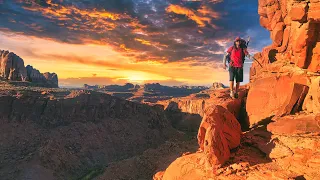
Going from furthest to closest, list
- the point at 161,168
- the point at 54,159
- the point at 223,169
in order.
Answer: the point at 54,159, the point at 161,168, the point at 223,169

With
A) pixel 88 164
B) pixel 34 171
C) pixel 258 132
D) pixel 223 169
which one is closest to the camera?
pixel 223 169

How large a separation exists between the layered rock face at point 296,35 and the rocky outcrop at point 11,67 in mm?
114111

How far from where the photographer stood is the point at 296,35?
840 inches

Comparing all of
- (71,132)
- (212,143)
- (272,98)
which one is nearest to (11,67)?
(71,132)

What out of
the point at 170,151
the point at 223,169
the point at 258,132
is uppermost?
the point at 258,132

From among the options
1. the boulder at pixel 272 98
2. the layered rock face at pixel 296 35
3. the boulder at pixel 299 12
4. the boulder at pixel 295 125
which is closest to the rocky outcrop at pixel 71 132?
the boulder at pixel 272 98

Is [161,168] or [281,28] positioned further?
[161,168]

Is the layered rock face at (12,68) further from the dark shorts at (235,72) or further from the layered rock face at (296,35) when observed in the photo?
the layered rock face at (296,35)

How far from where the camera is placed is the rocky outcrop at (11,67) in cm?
11894

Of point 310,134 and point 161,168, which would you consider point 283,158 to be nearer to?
point 310,134

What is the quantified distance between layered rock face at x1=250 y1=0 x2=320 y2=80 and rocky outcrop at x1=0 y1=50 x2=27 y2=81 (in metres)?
114

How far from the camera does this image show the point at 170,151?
62.8 meters

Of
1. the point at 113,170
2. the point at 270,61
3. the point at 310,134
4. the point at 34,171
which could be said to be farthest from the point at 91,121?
the point at 310,134

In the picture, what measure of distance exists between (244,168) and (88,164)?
57324 mm
